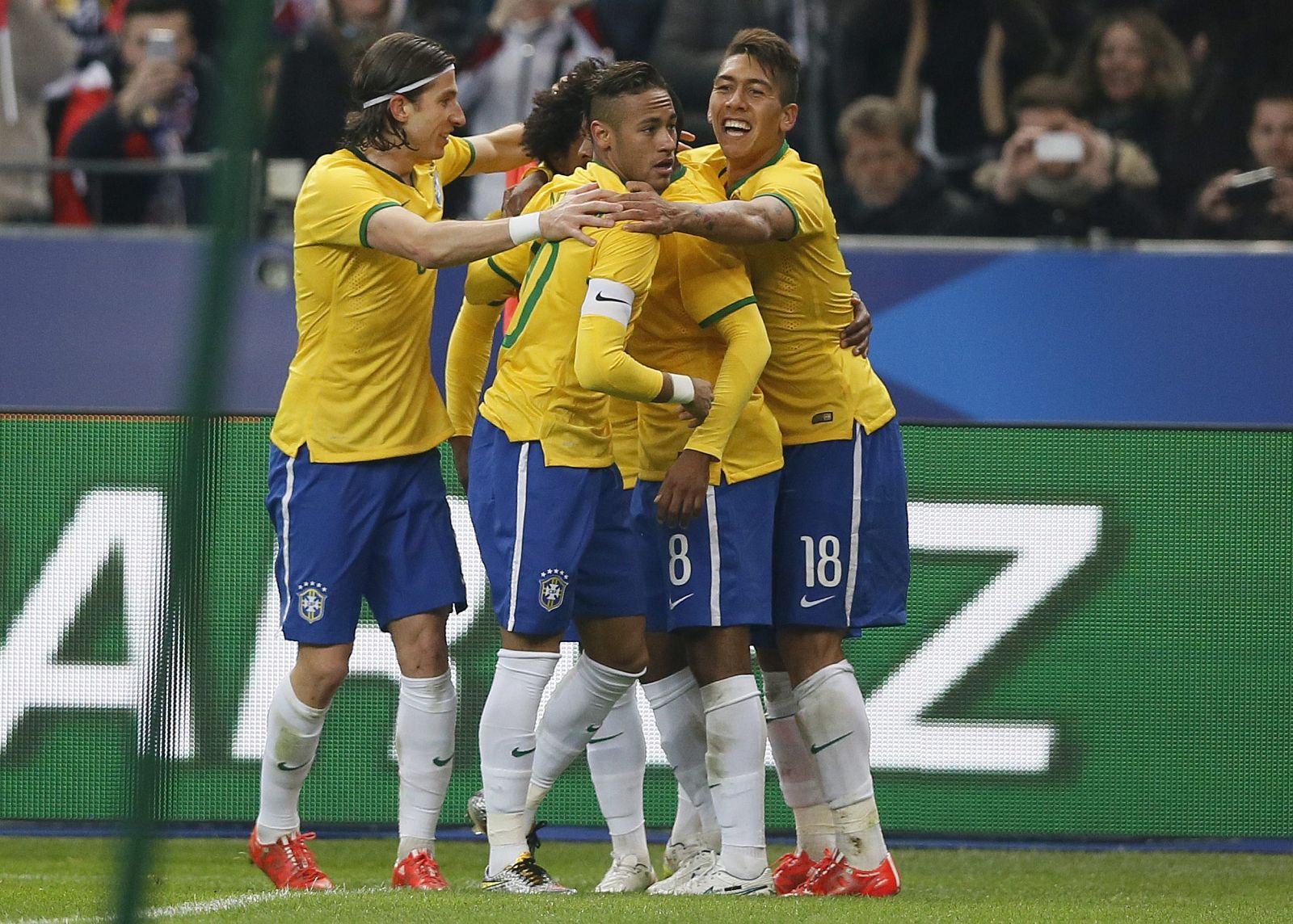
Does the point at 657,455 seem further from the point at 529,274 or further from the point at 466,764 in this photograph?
the point at 466,764

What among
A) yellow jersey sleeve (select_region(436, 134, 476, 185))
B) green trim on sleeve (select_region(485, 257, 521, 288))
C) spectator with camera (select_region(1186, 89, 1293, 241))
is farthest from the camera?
spectator with camera (select_region(1186, 89, 1293, 241))

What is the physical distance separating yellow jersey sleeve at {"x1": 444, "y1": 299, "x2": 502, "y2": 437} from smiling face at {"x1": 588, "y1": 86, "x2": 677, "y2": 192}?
63 centimetres

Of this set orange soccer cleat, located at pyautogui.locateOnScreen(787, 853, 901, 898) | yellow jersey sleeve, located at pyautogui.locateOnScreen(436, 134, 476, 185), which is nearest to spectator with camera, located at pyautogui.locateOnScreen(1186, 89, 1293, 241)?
yellow jersey sleeve, located at pyautogui.locateOnScreen(436, 134, 476, 185)

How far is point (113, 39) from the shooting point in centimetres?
960

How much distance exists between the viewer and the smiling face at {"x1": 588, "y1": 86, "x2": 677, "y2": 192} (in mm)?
4895

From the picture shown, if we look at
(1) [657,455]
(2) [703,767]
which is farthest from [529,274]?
(2) [703,767]

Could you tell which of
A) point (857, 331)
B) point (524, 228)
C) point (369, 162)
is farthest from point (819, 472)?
point (369, 162)

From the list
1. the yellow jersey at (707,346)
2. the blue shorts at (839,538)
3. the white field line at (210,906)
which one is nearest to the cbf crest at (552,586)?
the yellow jersey at (707,346)

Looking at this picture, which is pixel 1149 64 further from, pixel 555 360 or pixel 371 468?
pixel 371 468

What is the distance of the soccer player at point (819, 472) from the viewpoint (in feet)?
16.7

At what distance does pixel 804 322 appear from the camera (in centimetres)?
520

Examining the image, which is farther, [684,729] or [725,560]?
[684,729]

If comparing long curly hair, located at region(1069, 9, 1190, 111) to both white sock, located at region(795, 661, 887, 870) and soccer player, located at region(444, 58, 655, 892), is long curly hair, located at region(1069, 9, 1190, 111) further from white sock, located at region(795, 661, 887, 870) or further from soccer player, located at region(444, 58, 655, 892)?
white sock, located at region(795, 661, 887, 870)

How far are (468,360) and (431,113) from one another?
2.30 ft
